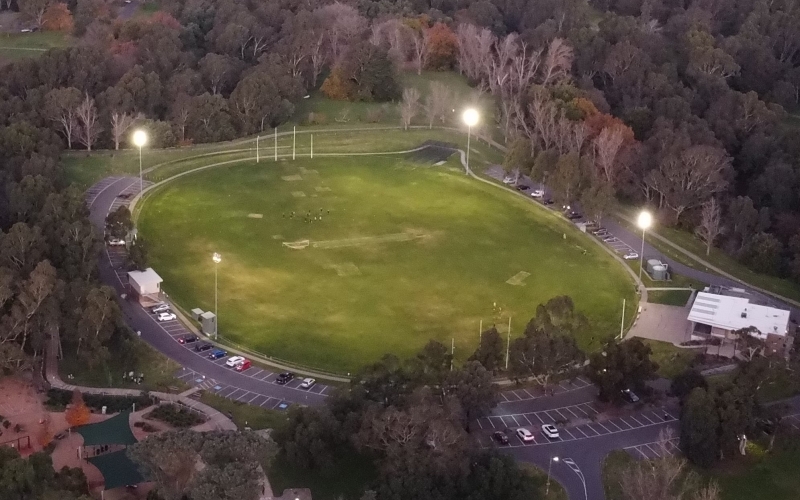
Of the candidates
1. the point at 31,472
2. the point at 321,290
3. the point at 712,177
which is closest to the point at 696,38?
the point at 712,177

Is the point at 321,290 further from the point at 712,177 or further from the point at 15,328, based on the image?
the point at 712,177

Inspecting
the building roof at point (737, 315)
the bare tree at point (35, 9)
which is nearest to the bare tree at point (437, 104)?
Answer: the building roof at point (737, 315)

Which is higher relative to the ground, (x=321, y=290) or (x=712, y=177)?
(x=712, y=177)

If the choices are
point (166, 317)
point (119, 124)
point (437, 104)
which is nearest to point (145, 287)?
point (166, 317)

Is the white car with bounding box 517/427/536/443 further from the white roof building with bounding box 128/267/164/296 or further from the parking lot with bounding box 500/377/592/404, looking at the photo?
the white roof building with bounding box 128/267/164/296

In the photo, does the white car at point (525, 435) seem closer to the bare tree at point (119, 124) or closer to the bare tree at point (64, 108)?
the bare tree at point (119, 124)

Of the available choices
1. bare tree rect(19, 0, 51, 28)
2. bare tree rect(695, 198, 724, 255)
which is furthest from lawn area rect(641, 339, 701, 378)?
bare tree rect(19, 0, 51, 28)
